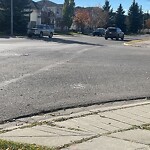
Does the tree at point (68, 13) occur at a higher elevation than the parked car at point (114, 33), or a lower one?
higher

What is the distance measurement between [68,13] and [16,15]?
118ft

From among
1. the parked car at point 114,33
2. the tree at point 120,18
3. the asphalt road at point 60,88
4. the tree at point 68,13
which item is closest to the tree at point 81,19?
the tree at point 68,13

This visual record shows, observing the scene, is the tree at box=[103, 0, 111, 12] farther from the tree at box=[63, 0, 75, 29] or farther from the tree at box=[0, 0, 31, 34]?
the tree at box=[0, 0, 31, 34]

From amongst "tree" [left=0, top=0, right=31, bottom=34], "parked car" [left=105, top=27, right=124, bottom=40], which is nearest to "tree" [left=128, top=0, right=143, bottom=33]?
"parked car" [left=105, top=27, right=124, bottom=40]

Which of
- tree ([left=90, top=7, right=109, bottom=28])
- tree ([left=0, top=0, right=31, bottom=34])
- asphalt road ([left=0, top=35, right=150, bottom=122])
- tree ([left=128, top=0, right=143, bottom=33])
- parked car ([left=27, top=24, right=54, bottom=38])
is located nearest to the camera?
asphalt road ([left=0, top=35, right=150, bottom=122])

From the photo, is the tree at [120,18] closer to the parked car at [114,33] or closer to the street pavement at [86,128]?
the parked car at [114,33]

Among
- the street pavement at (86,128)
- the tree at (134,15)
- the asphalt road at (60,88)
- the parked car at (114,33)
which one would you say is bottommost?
the parked car at (114,33)

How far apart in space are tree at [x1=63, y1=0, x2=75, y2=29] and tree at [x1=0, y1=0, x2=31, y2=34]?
106 feet

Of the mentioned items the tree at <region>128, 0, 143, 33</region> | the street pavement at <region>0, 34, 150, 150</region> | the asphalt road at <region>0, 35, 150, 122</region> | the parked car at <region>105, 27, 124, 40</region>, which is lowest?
the parked car at <region>105, 27, 124, 40</region>

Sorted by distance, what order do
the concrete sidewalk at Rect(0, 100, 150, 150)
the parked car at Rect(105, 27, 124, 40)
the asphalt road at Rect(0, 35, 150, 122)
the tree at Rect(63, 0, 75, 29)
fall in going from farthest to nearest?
the tree at Rect(63, 0, 75, 29)
the parked car at Rect(105, 27, 124, 40)
the asphalt road at Rect(0, 35, 150, 122)
the concrete sidewalk at Rect(0, 100, 150, 150)

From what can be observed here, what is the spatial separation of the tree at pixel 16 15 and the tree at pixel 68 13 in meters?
32.4

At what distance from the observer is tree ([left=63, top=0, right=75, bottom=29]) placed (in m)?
97.1

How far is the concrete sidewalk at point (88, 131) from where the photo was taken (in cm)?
561

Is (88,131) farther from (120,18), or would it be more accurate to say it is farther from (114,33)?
(120,18)
